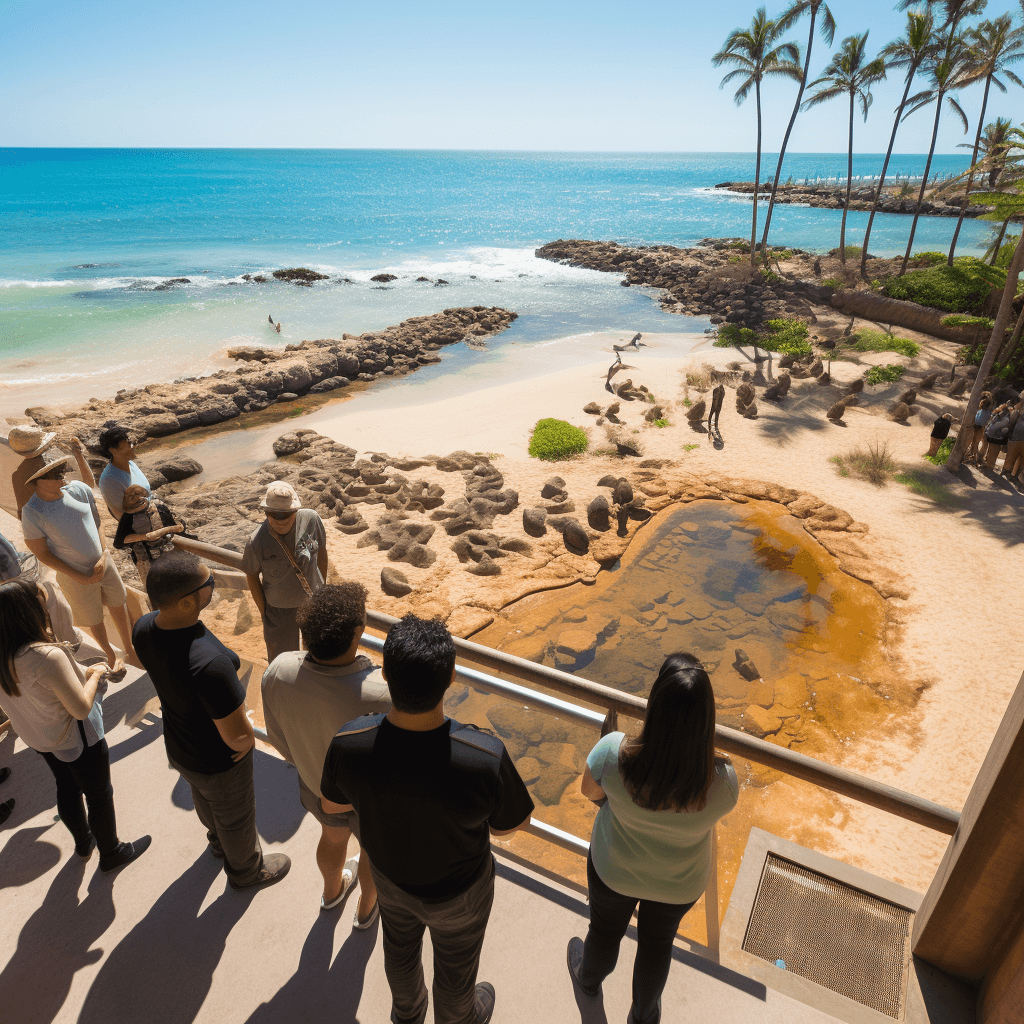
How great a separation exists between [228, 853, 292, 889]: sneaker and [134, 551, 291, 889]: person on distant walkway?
0.31 meters

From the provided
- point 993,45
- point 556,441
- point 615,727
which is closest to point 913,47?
point 993,45

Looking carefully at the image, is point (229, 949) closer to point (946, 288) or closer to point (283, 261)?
point (946, 288)

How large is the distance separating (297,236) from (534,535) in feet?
202

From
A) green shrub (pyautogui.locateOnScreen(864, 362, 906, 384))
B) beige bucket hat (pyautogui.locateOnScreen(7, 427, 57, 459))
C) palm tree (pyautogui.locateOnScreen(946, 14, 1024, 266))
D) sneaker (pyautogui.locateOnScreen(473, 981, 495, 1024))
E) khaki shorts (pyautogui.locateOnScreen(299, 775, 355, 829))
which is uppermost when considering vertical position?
palm tree (pyautogui.locateOnScreen(946, 14, 1024, 266))

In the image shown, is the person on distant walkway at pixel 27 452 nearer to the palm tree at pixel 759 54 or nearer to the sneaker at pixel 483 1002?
the sneaker at pixel 483 1002

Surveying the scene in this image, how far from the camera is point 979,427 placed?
542 inches

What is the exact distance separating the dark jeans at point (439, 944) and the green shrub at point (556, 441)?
1316 cm

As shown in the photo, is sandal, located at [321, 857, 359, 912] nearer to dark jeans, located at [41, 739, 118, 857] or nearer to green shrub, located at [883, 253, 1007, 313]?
dark jeans, located at [41, 739, 118, 857]

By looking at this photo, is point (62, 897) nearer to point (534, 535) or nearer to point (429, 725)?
point (429, 725)

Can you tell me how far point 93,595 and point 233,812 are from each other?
2.67m

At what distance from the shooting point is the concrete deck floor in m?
2.75

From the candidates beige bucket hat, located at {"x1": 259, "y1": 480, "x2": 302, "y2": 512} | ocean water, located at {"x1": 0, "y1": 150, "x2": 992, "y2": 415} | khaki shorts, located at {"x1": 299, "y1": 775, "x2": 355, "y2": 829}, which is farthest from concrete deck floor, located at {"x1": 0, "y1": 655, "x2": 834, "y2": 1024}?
ocean water, located at {"x1": 0, "y1": 150, "x2": 992, "y2": 415}

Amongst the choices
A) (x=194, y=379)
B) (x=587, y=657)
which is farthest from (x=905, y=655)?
(x=194, y=379)

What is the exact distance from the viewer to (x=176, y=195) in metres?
95.9
